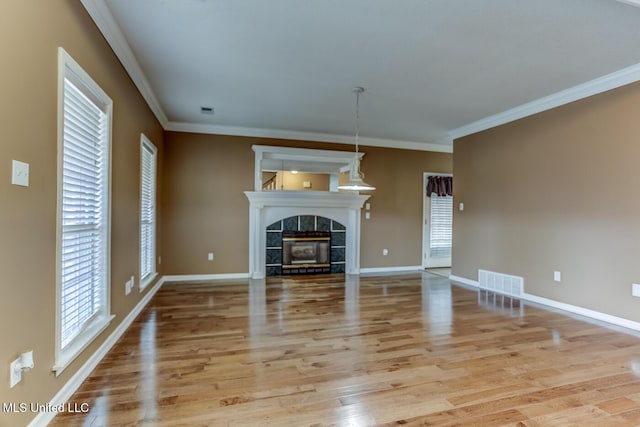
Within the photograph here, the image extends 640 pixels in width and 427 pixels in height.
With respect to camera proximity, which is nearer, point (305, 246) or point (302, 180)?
point (305, 246)

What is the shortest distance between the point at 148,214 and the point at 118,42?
2.37m

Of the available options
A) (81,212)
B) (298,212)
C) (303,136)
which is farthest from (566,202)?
(81,212)

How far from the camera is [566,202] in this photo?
158 inches

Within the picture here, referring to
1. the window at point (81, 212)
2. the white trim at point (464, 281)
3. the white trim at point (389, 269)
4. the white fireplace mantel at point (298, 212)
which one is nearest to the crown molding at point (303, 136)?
the white fireplace mantel at point (298, 212)

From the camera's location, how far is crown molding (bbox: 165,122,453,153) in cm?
559

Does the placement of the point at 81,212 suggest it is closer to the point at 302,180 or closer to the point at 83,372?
the point at 83,372

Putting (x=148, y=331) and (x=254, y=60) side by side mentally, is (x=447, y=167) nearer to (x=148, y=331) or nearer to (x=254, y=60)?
(x=254, y=60)

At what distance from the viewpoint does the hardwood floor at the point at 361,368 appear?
6.30 feet

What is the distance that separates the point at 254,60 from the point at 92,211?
1939 mm

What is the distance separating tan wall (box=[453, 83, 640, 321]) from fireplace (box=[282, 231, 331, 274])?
251cm

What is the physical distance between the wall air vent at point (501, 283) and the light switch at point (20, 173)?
208 inches

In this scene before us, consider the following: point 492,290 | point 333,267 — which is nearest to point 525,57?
point 492,290

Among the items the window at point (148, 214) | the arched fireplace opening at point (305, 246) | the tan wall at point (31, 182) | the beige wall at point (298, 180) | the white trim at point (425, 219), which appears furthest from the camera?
the white trim at point (425, 219)

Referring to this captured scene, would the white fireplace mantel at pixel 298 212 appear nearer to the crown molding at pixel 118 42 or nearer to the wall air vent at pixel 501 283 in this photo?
the wall air vent at pixel 501 283
